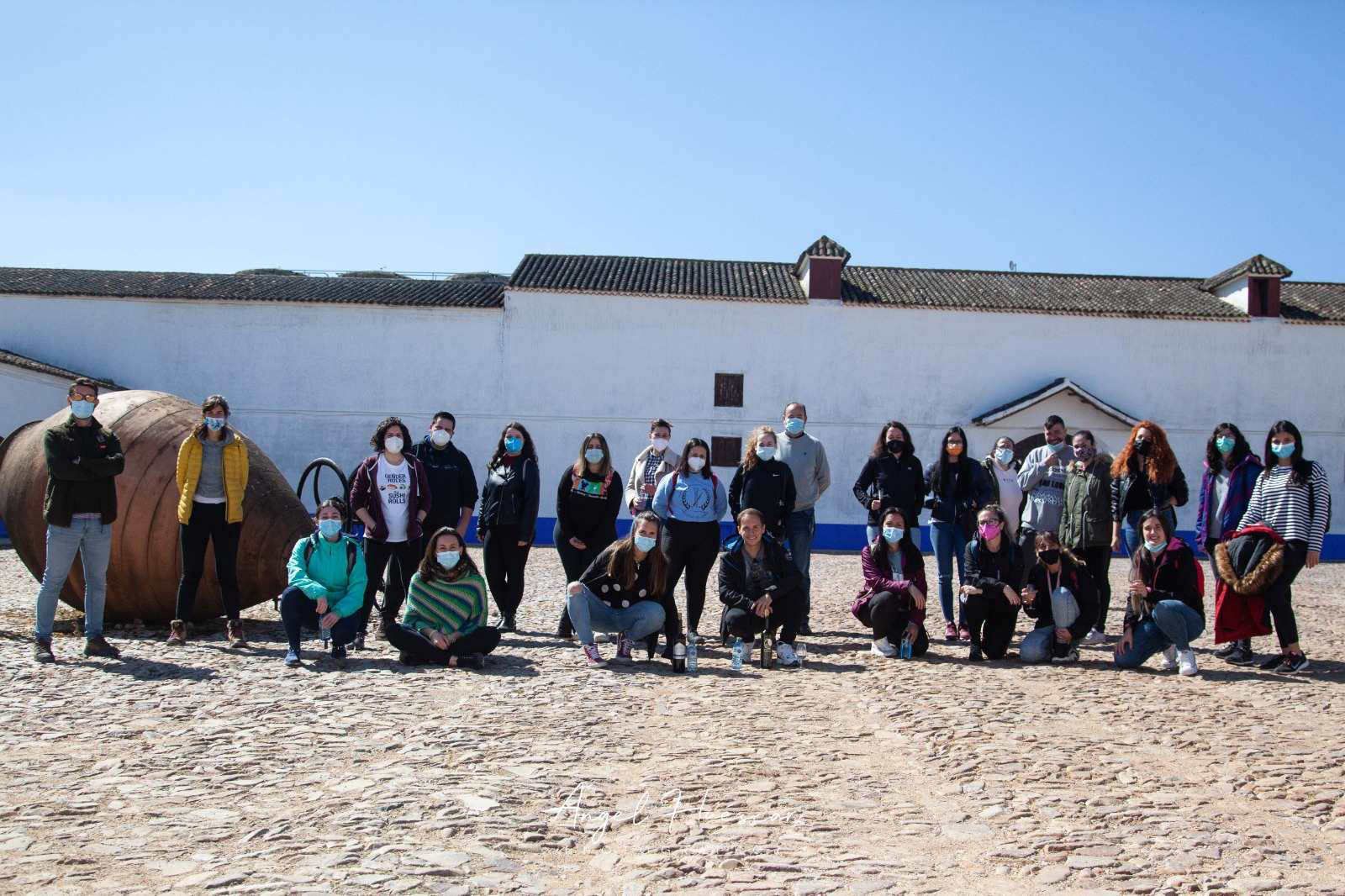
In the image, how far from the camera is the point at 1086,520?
8.49 m

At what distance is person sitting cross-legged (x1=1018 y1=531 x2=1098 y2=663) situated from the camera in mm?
7801

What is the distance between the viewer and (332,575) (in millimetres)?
7438

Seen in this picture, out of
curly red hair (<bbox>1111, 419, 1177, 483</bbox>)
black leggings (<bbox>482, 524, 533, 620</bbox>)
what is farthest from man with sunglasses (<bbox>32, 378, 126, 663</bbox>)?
curly red hair (<bbox>1111, 419, 1177, 483</bbox>)

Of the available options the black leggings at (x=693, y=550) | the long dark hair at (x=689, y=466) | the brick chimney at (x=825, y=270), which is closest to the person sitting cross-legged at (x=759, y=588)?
the black leggings at (x=693, y=550)

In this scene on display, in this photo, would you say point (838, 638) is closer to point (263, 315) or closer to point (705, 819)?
point (705, 819)

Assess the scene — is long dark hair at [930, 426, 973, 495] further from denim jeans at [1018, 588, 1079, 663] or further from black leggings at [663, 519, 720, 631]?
black leggings at [663, 519, 720, 631]

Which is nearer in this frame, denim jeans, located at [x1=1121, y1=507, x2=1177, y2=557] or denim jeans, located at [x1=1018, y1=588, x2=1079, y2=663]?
denim jeans, located at [x1=1018, y1=588, x2=1079, y2=663]

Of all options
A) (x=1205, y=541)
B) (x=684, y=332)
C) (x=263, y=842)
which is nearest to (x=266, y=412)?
(x=684, y=332)

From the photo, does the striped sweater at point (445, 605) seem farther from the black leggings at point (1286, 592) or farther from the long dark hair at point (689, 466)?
the black leggings at point (1286, 592)

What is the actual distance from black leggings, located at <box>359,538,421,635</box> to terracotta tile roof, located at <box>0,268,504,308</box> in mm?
17914

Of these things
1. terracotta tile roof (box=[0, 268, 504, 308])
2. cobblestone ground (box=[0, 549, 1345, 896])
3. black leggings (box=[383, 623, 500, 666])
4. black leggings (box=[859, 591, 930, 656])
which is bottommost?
cobblestone ground (box=[0, 549, 1345, 896])

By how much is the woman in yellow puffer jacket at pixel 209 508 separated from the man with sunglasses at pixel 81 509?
58 centimetres

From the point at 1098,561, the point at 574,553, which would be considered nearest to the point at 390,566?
the point at 574,553

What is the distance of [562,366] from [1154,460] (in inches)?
720
